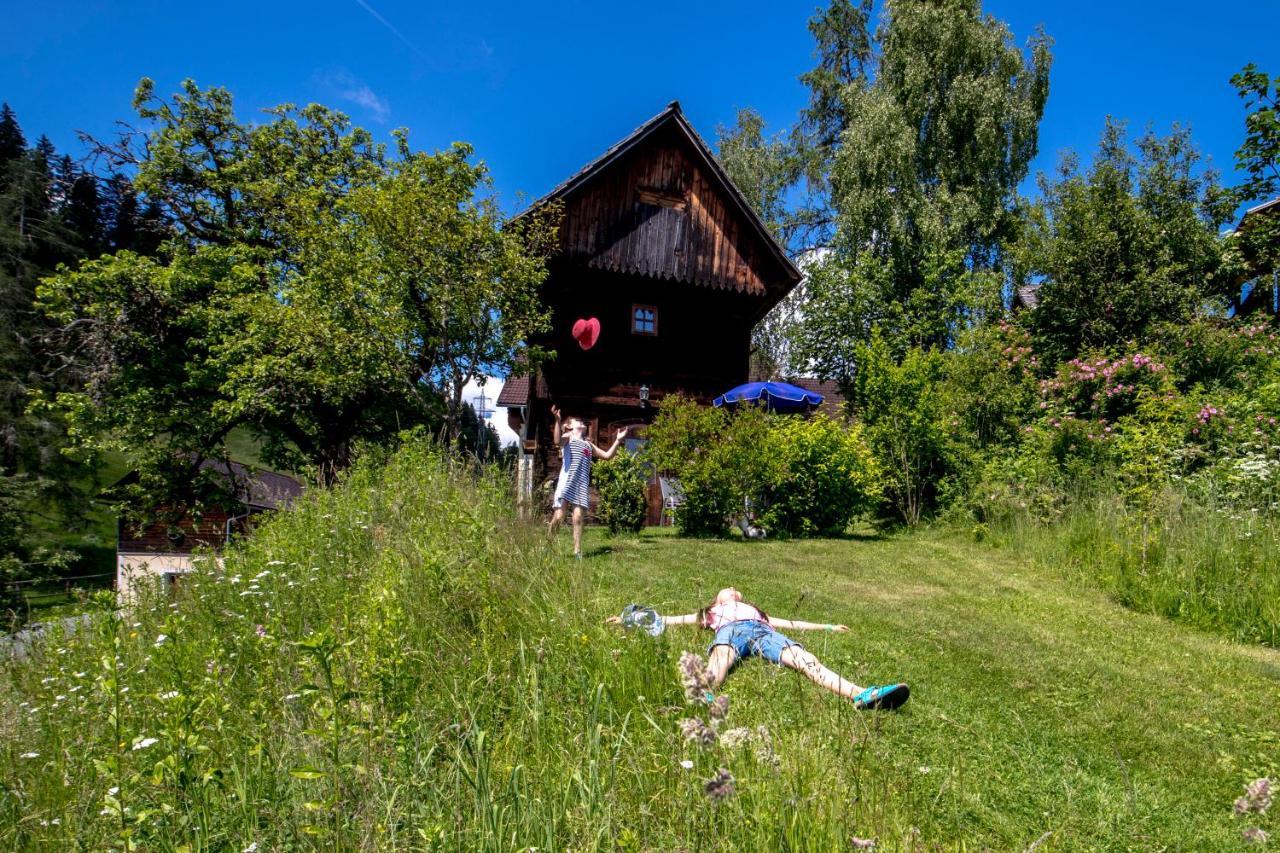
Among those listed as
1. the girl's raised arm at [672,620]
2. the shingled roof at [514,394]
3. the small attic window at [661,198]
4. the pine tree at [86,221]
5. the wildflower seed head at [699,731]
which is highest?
the pine tree at [86,221]

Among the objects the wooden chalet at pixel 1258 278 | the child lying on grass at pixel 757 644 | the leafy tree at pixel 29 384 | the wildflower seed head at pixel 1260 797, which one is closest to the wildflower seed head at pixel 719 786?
the wildflower seed head at pixel 1260 797

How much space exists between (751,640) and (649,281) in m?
14.5

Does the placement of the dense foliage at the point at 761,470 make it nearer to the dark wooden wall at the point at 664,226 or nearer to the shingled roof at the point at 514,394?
the dark wooden wall at the point at 664,226

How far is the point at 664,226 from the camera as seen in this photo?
17.5m

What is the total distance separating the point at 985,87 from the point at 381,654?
78.8 feet

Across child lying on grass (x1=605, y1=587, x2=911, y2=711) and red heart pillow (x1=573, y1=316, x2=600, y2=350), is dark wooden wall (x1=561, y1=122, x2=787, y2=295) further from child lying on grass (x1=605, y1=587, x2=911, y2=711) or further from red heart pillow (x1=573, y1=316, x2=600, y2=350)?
child lying on grass (x1=605, y1=587, x2=911, y2=711)

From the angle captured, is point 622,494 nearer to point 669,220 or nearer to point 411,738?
point 411,738

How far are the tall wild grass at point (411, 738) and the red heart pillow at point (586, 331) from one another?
38.0 ft

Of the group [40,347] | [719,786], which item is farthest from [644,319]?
[40,347]

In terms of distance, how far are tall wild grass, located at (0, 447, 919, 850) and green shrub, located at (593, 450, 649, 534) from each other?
664 cm

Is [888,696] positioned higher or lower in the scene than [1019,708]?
higher

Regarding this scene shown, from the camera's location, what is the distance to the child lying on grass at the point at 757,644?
3371 mm

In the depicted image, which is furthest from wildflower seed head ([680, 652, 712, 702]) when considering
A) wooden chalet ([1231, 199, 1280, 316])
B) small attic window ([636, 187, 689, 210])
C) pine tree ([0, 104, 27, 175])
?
pine tree ([0, 104, 27, 175])

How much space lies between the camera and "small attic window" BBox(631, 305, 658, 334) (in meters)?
17.7
